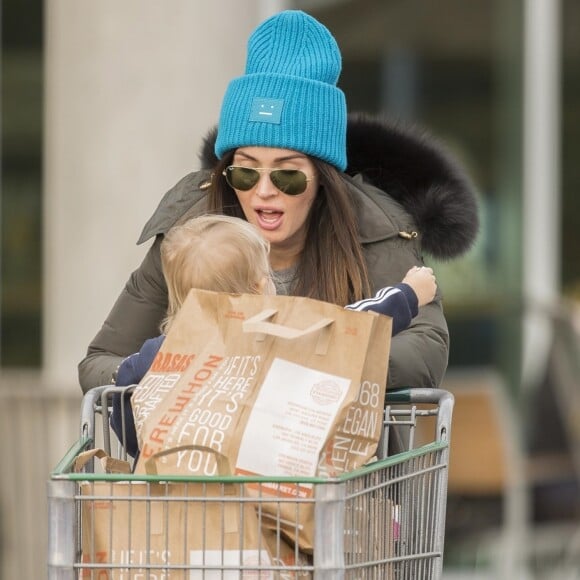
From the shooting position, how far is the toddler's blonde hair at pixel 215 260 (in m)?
3.18

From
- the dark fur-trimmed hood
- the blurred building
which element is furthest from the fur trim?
the blurred building

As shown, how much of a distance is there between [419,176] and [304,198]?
32 cm

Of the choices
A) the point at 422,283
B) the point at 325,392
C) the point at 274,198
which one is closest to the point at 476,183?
the point at 274,198

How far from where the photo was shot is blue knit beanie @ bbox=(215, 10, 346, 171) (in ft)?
12.2

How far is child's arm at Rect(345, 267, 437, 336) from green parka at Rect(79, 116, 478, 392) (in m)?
0.14

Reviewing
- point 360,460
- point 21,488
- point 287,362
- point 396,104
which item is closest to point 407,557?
point 360,460

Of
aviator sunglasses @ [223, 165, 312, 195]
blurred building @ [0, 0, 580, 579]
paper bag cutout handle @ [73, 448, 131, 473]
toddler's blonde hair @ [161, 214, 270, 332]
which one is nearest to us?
paper bag cutout handle @ [73, 448, 131, 473]

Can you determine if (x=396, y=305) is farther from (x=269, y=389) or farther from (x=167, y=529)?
(x=167, y=529)

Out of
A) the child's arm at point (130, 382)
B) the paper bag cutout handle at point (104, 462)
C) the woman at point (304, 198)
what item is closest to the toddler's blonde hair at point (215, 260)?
the child's arm at point (130, 382)

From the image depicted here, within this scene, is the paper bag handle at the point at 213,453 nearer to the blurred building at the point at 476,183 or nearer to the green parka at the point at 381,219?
the green parka at the point at 381,219

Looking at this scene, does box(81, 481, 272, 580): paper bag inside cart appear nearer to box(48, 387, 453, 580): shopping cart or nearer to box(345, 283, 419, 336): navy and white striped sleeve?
box(48, 387, 453, 580): shopping cart

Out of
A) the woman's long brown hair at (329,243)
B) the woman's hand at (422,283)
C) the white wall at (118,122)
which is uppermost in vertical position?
the white wall at (118,122)

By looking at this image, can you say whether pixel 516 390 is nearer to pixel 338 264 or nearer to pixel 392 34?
pixel 392 34

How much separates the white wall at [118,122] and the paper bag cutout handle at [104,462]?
3718 mm
